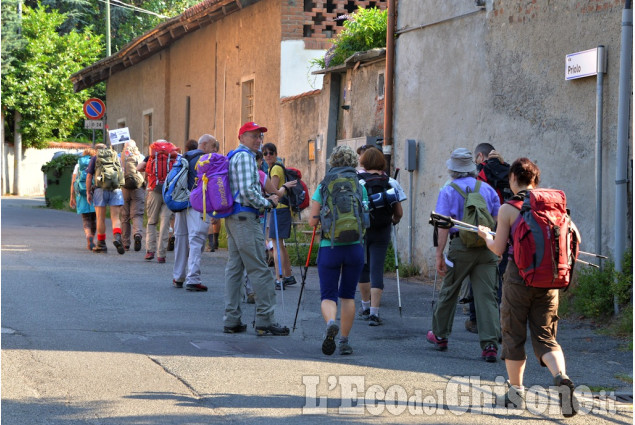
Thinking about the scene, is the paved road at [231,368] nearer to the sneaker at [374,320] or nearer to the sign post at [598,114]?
the sneaker at [374,320]

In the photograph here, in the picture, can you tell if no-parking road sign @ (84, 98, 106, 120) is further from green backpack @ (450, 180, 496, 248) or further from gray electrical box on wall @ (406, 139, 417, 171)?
green backpack @ (450, 180, 496, 248)

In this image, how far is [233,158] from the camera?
9.34 meters

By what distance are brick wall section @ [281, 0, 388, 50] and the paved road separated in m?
9.88

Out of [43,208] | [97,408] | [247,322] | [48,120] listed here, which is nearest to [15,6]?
[48,120]

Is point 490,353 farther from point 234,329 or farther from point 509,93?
point 509,93

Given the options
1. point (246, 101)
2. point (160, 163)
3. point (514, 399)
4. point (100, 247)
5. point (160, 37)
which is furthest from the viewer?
point (160, 37)

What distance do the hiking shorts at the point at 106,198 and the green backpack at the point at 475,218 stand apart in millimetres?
9175

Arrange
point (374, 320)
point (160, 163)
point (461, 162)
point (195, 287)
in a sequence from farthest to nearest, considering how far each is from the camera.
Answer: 1. point (160, 163)
2. point (195, 287)
3. point (374, 320)
4. point (461, 162)

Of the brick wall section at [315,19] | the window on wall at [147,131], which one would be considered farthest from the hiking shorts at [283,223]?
the window on wall at [147,131]

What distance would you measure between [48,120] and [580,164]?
1706 inches

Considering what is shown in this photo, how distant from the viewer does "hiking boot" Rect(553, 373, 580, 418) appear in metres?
6.33

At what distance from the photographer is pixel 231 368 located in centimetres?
762

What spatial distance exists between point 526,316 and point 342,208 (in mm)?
2154

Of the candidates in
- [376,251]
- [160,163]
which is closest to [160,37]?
[160,163]
